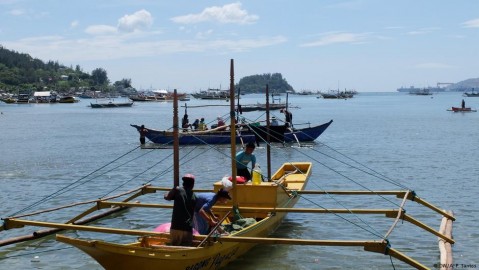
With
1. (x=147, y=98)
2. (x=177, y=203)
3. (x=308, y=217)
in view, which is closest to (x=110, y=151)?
(x=308, y=217)

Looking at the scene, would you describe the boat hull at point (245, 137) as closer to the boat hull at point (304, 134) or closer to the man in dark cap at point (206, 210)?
the boat hull at point (304, 134)

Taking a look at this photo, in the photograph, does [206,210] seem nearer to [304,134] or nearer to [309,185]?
[309,185]

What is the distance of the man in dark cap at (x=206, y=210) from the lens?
1299 cm

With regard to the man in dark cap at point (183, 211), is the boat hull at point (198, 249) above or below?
below

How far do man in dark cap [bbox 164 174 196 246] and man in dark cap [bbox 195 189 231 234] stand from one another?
975 mm

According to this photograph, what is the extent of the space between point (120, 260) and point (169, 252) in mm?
921

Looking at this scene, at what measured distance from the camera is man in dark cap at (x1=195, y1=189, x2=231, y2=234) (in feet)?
42.6

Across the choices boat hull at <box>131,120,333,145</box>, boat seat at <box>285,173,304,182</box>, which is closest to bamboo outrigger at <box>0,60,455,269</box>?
boat seat at <box>285,173,304,182</box>

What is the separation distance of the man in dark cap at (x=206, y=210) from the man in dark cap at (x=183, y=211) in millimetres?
975

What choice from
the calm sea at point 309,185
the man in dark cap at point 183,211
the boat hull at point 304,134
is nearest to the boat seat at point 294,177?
the calm sea at point 309,185

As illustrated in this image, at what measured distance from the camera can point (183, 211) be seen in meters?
11.8

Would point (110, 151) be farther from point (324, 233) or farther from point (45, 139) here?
point (324, 233)

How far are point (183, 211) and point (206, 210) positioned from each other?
1.26 m

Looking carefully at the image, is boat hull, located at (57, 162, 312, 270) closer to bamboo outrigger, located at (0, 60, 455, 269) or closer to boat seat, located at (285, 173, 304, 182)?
bamboo outrigger, located at (0, 60, 455, 269)
